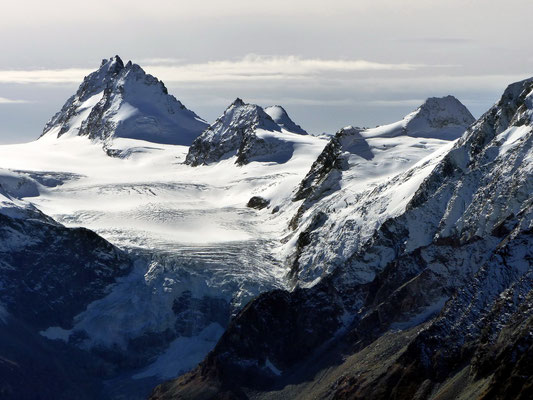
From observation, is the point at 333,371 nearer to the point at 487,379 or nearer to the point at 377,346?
the point at 377,346

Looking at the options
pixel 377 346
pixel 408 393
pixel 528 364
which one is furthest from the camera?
pixel 377 346

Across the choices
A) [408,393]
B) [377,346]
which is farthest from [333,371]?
[408,393]

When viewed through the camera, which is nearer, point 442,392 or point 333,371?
point 442,392

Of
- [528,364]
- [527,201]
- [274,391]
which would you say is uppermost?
[527,201]

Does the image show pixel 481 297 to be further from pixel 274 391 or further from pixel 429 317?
pixel 274 391

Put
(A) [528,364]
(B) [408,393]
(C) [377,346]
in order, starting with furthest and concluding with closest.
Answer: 1. (C) [377,346]
2. (B) [408,393]
3. (A) [528,364]

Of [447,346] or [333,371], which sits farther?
[333,371]

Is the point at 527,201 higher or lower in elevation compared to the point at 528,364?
higher

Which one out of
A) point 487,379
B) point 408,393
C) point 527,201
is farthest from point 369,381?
point 527,201

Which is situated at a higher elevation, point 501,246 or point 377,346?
point 501,246
